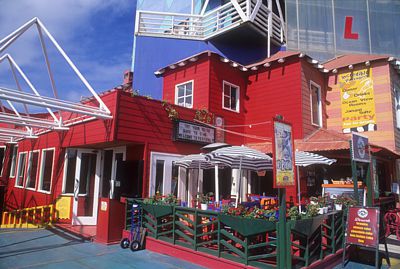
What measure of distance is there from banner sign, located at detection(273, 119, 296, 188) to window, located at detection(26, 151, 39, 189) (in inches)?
442

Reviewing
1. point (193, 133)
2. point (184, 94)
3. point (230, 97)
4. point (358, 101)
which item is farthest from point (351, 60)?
point (193, 133)

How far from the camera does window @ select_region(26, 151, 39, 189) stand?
41.8 ft

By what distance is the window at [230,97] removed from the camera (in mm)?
11742

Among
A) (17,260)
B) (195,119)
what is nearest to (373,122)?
(195,119)

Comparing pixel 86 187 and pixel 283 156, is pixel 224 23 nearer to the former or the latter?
pixel 86 187

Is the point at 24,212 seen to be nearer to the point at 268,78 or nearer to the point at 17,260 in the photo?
the point at 17,260

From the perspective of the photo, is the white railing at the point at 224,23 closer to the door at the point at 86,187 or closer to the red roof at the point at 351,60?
the red roof at the point at 351,60

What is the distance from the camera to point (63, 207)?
998cm

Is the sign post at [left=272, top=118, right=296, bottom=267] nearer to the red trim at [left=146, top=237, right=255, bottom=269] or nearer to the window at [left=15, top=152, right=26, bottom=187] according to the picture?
the red trim at [left=146, top=237, right=255, bottom=269]

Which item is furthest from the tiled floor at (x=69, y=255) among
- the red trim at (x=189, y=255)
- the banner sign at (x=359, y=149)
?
the banner sign at (x=359, y=149)

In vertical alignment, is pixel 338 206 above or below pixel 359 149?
below

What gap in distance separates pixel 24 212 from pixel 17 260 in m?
4.71

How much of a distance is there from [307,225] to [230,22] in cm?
1272

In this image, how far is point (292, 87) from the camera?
35.7 ft
